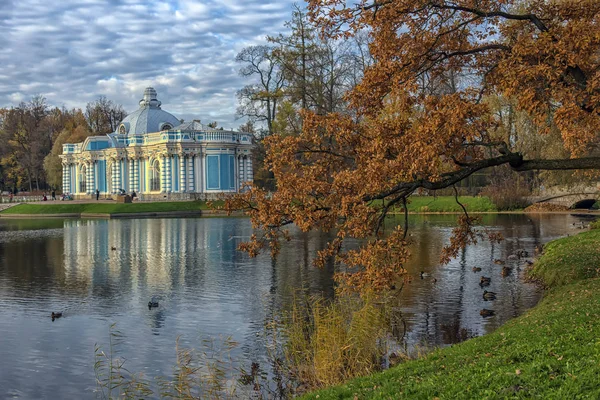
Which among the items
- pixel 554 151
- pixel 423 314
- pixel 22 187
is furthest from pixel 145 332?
pixel 22 187

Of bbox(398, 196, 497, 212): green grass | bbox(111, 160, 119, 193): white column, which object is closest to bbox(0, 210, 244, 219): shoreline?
bbox(111, 160, 119, 193): white column

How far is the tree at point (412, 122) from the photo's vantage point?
10.1m

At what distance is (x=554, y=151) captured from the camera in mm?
34688

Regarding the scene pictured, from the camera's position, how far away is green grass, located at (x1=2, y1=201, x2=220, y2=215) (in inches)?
2201

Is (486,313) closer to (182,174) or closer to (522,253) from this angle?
(522,253)

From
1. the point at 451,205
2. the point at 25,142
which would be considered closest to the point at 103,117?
the point at 25,142

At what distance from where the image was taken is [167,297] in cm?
1692

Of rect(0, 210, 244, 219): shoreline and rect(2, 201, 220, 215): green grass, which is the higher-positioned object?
rect(2, 201, 220, 215): green grass

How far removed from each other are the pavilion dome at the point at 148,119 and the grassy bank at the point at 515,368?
63.1 m

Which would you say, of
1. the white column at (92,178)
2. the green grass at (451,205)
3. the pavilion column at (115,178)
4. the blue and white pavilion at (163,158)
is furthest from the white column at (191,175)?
the green grass at (451,205)

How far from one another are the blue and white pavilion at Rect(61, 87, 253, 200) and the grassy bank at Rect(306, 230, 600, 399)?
54.8 metres

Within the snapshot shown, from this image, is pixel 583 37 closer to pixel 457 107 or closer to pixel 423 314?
pixel 457 107

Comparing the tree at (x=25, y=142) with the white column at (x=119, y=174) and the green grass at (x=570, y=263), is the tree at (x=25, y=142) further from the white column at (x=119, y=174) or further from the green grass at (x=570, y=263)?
the green grass at (x=570, y=263)

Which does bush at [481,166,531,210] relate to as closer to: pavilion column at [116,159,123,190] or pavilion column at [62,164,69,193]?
pavilion column at [116,159,123,190]
